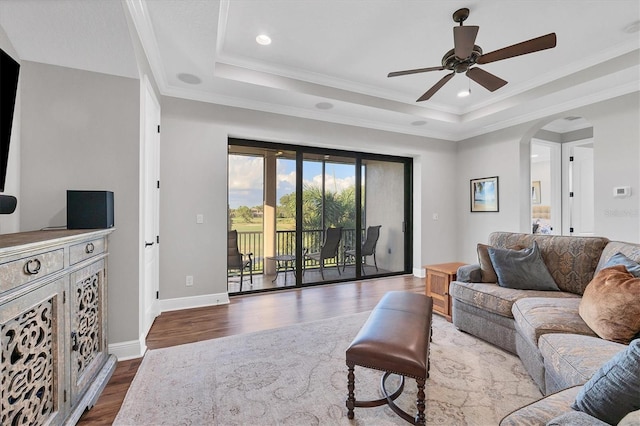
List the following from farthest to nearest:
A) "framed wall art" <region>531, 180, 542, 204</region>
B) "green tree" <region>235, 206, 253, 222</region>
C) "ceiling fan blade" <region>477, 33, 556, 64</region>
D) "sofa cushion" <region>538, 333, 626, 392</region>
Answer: "framed wall art" <region>531, 180, 542, 204</region> → "green tree" <region>235, 206, 253, 222</region> → "ceiling fan blade" <region>477, 33, 556, 64</region> → "sofa cushion" <region>538, 333, 626, 392</region>

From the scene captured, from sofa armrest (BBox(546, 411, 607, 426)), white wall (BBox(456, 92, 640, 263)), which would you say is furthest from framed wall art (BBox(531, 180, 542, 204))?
sofa armrest (BBox(546, 411, 607, 426))

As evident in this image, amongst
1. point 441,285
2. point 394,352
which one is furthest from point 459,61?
point 394,352

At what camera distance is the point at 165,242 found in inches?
140

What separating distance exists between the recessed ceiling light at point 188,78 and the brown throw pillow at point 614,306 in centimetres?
405

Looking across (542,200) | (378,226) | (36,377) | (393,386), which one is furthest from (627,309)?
(542,200)

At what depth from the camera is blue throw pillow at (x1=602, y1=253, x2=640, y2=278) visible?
6.34 feet

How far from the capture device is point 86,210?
2.08 meters

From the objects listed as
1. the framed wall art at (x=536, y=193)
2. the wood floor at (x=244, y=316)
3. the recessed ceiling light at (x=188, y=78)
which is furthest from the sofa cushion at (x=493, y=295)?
the framed wall art at (x=536, y=193)

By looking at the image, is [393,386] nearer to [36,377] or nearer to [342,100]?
[36,377]

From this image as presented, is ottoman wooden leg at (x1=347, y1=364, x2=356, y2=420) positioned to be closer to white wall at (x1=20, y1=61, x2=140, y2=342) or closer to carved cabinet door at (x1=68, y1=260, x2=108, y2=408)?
carved cabinet door at (x1=68, y1=260, x2=108, y2=408)

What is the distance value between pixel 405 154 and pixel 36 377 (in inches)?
211

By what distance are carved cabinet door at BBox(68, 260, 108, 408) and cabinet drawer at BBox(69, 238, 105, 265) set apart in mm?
78

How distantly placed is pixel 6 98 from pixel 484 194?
5.96 metres

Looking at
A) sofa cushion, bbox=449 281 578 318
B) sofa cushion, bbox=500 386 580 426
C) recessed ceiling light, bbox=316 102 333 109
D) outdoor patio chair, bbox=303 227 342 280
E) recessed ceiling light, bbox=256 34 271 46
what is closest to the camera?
sofa cushion, bbox=500 386 580 426
